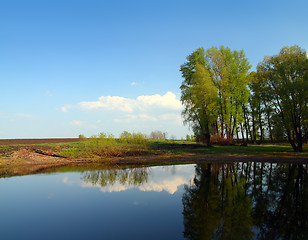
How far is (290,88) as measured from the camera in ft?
85.9

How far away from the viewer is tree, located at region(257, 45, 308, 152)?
26.0 meters

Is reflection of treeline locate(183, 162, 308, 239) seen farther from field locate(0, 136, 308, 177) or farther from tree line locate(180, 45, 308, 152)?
tree line locate(180, 45, 308, 152)

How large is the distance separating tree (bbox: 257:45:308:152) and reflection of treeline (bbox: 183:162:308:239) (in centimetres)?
1861

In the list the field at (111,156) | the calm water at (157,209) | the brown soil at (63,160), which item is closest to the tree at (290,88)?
the field at (111,156)

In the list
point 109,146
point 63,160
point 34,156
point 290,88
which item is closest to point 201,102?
point 290,88

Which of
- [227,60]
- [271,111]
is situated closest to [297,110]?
[271,111]

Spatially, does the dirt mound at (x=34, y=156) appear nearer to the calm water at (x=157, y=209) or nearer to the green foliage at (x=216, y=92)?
the calm water at (x=157, y=209)

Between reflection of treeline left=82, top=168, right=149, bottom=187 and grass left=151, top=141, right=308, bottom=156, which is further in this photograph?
grass left=151, top=141, right=308, bottom=156

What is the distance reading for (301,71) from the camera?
26.9m

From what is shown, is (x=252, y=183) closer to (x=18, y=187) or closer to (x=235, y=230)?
(x=235, y=230)

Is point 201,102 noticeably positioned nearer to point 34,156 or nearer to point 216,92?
point 216,92

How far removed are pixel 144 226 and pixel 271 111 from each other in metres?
30.4

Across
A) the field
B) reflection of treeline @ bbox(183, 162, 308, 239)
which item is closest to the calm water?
reflection of treeline @ bbox(183, 162, 308, 239)

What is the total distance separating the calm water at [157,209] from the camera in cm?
580
